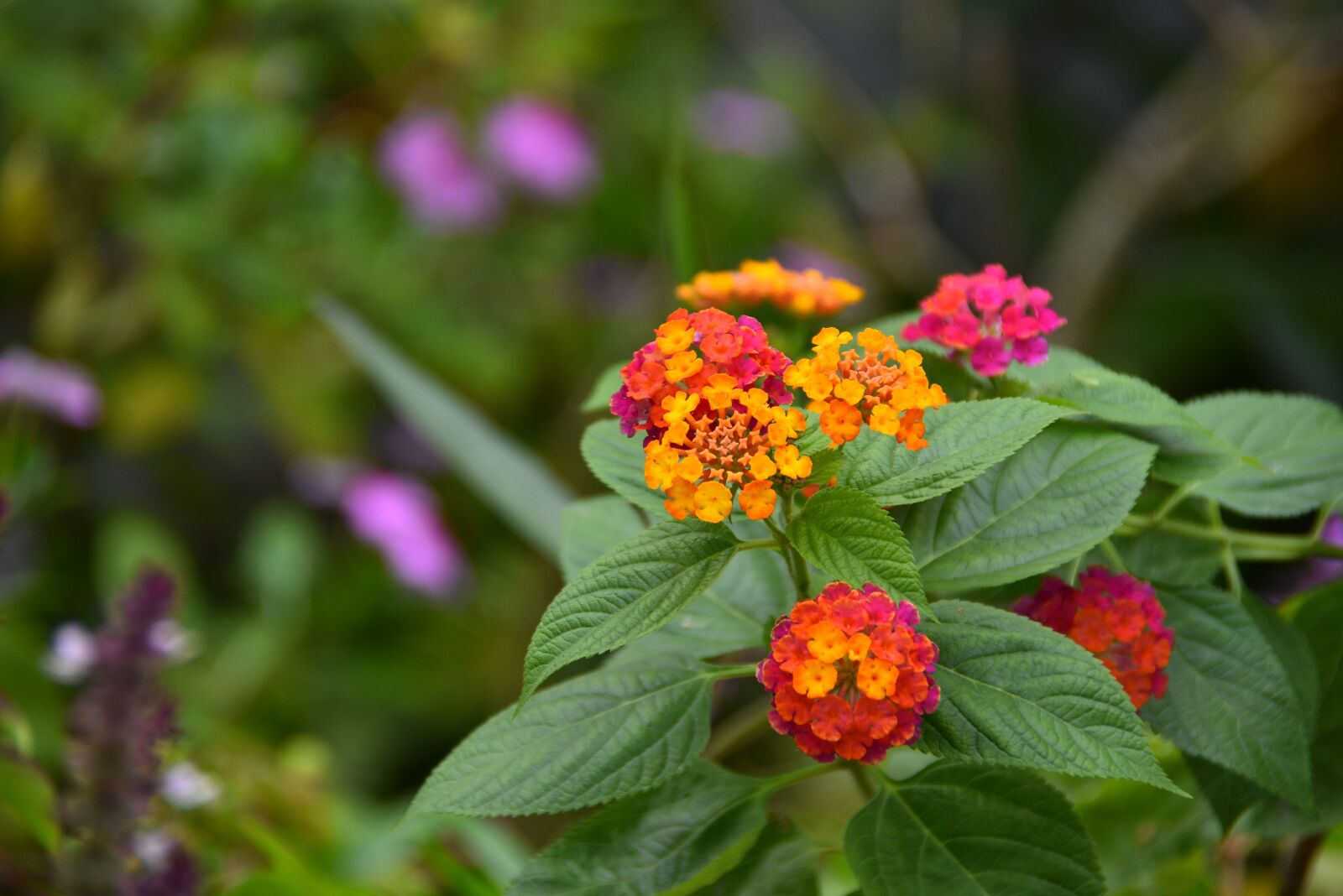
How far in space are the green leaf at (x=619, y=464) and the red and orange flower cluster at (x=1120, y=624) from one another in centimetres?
14

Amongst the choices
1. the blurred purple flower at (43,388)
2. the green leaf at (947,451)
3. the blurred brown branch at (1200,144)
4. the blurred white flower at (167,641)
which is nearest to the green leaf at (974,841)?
the green leaf at (947,451)

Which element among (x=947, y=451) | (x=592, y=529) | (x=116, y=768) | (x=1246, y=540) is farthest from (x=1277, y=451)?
(x=116, y=768)

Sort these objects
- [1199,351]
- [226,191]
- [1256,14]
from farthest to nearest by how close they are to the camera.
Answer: [1256,14], [1199,351], [226,191]

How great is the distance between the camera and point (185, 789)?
55cm

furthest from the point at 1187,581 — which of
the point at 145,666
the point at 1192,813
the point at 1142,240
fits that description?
the point at 1142,240

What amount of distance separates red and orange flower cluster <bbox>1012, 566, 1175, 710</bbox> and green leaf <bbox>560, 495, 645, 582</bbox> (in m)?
0.16

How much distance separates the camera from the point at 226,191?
126 cm

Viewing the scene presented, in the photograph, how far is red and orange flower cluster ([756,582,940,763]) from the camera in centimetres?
33

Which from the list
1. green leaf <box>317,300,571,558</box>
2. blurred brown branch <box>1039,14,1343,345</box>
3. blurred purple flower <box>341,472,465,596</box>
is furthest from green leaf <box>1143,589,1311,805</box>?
blurred brown branch <box>1039,14,1343,345</box>

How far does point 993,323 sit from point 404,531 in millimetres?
979

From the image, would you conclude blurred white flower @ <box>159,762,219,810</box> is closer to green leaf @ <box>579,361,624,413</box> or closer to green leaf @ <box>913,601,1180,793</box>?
green leaf @ <box>579,361,624,413</box>

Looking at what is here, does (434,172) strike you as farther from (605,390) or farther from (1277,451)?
(1277,451)

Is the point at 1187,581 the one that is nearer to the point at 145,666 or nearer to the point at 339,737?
the point at 145,666

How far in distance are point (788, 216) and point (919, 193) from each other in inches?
17.4
